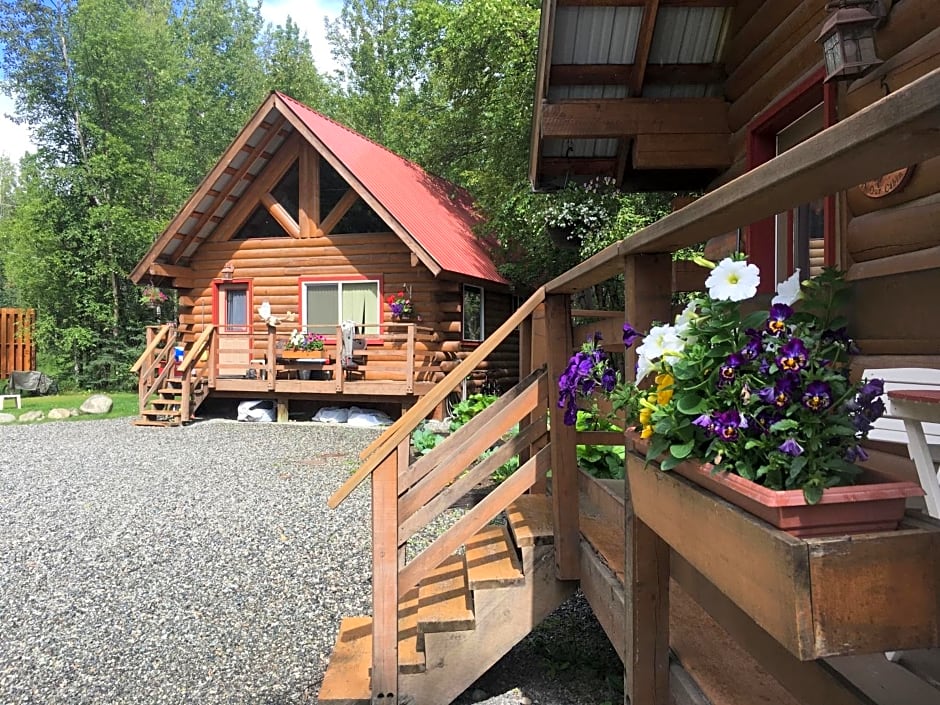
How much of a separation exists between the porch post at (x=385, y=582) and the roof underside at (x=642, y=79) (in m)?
3.09

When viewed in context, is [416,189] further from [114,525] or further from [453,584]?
[453,584]

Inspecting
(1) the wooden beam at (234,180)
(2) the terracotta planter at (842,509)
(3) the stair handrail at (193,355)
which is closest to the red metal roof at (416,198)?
(1) the wooden beam at (234,180)

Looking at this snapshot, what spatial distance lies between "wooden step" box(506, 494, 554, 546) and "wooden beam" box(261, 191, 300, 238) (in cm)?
1138

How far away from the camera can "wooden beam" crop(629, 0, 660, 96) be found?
14.8 feet

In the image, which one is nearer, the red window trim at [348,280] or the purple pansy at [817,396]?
the purple pansy at [817,396]

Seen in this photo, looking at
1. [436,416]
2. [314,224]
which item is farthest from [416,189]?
[436,416]

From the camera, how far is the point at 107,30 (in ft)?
76.4

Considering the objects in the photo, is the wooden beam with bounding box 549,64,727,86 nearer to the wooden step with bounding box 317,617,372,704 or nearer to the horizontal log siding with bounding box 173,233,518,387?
the wooden step with bounding box 317,617,372,704

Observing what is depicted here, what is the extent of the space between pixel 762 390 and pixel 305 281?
13196 millimetres

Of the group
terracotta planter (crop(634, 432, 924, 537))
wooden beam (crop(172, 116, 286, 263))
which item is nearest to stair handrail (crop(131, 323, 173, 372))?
wooden beam (crop(172, 116, 286, 263))

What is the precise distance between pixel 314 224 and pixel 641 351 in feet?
42.4

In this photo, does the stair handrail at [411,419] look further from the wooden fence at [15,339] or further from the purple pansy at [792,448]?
the wooden fence at [15,339]

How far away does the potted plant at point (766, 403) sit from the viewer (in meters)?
1.13

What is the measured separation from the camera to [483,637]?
→ 290 centimetres
